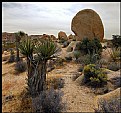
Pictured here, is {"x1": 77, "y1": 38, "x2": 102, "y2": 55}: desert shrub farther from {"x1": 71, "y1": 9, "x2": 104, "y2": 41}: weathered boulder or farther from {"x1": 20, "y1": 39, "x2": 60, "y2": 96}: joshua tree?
{"x1": 20, "y1": 39, "x2": 60, "y2": 96}: joshua tree

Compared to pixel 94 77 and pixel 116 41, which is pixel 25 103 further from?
pixel 116 41

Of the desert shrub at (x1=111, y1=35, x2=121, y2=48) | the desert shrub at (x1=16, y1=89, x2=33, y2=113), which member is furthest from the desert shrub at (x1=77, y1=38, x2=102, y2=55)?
the desert shrub at (x1=16, y1=89, x2=33, y2=113)

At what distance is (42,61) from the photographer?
680cm

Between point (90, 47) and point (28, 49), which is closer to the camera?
point (28, 49)

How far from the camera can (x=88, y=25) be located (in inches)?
749

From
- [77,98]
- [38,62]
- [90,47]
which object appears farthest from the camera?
[90,47]

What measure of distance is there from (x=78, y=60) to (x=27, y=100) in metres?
8.86

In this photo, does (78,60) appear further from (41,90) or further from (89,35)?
(41,90)

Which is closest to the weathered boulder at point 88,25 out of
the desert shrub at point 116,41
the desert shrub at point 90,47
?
the desert shrub at point 116,41

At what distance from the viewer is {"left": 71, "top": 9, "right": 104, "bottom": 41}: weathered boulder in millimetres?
18900

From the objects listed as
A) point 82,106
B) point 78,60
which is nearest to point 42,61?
point 82,106

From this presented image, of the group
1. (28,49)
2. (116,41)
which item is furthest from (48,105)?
(116,41)

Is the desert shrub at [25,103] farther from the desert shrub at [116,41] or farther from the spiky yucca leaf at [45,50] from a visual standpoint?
the desert shrub at [116,41]

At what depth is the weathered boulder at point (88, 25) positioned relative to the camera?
1890 cm
